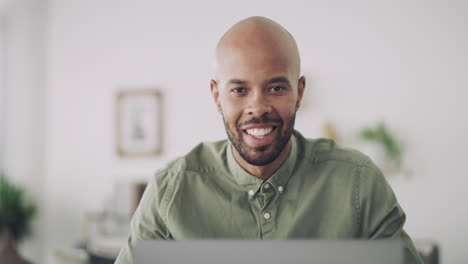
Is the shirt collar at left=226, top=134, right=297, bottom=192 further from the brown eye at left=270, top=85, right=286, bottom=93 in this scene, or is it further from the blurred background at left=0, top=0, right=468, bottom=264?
the blurred background at left=0, top=0, right=468, bottom=264

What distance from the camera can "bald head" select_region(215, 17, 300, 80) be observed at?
106 cm

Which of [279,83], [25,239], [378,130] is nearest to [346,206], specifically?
[279,83]

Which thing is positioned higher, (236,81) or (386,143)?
(236,81)

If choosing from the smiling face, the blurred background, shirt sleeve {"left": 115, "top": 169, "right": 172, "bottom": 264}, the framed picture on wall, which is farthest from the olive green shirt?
the framed picture on wall

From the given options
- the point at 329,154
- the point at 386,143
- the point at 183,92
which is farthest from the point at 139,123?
the point at 329,154

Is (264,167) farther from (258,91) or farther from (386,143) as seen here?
(386,143)

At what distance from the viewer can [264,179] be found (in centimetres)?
118

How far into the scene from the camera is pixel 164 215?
1.16m

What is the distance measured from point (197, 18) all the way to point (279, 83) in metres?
3.60

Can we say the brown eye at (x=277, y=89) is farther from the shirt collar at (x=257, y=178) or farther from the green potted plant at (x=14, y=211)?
the green potted plant at (x=14, y=211)

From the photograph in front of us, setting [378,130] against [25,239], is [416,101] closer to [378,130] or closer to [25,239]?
[378,130]

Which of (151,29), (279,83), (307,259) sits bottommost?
(307,259)

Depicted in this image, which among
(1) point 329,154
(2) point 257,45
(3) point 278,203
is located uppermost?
(2) point 257,45

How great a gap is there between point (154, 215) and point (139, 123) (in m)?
3.64
